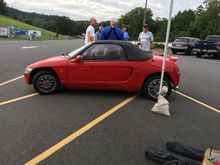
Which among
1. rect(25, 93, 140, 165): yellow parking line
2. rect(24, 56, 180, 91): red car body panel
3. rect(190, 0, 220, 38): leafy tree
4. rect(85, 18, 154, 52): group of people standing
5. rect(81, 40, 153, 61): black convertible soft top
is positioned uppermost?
rect(190, 0, 220, 38): leafy tree

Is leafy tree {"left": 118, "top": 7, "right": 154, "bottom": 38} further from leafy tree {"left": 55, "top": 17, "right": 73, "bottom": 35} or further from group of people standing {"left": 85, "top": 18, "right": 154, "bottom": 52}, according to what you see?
group of people standing {"left": 85, "top": 18, "right": 154, "bottom": 52}

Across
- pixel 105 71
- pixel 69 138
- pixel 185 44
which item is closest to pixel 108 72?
pixel 105 71

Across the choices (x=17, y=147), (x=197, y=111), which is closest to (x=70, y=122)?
(x=17, y=147)

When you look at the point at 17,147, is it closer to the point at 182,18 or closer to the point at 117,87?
the point at 117,87

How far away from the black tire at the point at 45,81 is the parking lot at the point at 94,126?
0.19m

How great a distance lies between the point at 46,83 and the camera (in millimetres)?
7637

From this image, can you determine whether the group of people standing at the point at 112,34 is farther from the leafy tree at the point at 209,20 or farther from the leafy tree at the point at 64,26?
the leafy tree at the point at 64,26

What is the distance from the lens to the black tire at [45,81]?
7617mm

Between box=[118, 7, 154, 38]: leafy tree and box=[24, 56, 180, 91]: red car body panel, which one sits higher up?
box=[118, 7, 154, 38]: leafy tree

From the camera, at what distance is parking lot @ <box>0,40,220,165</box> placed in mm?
4258

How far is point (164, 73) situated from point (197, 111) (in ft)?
4.18

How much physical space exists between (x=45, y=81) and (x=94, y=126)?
261 cm

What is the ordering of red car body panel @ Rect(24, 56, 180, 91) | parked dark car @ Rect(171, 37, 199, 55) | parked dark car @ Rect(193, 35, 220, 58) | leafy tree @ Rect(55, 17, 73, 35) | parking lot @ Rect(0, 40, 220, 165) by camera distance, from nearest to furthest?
parking lot @ Rect(0, 40, 220, 165)
red car body panel @ Rect(24, 56, 180, 91)
parked dark car @ Rect(193, 35, 220, 58)
parked dark car @ Rect(171, 37, 199, 55)
leafy tree @ Rect(55, 17, 73, 35)

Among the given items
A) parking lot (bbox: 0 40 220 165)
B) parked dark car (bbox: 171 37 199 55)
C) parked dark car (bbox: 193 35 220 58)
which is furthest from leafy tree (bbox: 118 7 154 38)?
parking lot (bbox: 0 40 220 165)
